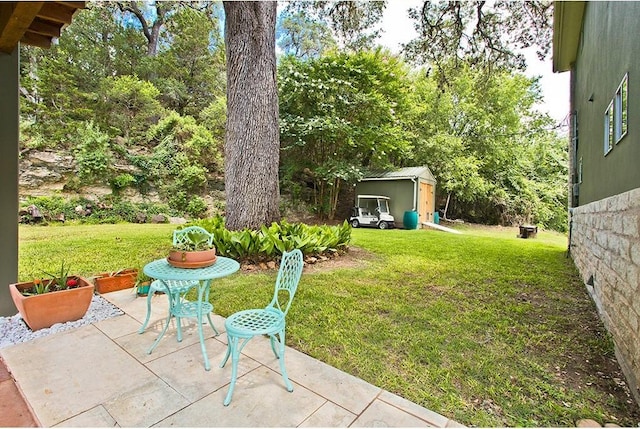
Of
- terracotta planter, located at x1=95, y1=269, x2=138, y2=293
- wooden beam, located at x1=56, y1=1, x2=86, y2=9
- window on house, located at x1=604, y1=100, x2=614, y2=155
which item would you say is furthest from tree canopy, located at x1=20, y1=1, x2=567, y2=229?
window on house, located at x1=604, y1=100, x2=614, y2=155

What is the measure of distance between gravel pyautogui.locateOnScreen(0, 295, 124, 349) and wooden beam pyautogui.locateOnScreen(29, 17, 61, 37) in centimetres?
259

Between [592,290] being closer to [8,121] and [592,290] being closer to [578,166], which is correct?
[578,166]

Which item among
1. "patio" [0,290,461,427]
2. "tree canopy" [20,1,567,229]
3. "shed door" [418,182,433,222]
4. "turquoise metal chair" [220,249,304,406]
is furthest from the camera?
"shed door" [418,182,433,222]

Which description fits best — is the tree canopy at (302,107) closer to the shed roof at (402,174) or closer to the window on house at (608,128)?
the shed roof at (402,174)

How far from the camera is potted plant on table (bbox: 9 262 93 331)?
2658 mm

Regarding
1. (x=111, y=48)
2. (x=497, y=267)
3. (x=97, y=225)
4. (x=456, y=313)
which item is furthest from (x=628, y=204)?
(x=111, y=48)

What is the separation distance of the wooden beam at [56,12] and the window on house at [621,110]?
4927mm

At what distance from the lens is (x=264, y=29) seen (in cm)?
530

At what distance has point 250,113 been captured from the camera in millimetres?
5301

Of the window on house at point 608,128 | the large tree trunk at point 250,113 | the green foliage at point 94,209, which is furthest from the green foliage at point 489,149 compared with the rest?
the green foliage at point 94,209

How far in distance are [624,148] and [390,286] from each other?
2.75m

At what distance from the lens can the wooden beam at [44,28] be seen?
2775 mm

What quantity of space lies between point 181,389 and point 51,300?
1743mm

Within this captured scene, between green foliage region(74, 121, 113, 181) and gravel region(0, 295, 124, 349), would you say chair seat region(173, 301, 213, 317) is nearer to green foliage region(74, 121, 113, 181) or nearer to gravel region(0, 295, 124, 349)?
gravel region(0, 295, 124, 349)
